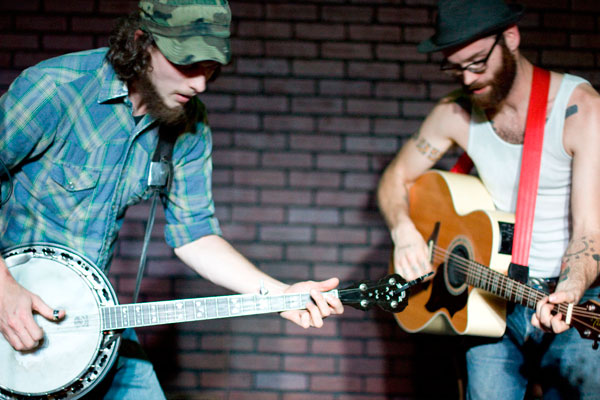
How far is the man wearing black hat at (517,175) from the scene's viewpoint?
1.90m

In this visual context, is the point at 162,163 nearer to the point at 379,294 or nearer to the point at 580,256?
the point at 379,294

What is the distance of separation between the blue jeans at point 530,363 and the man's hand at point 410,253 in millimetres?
387

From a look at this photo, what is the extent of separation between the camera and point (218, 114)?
3385mm

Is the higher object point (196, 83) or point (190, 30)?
point (190, 30)

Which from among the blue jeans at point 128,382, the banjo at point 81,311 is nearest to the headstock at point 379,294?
the banjo at point 81,311

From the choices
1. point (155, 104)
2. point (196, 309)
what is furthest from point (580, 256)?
point (155, 104)

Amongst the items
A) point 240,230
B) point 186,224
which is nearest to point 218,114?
point 240,230

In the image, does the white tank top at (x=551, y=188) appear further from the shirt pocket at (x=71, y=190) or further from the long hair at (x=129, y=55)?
the shirt pocket at (x=71, y=190)

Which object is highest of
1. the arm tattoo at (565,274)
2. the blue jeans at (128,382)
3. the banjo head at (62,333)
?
the arm tattoo at (565,274)

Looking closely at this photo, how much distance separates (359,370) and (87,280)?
82.2 inches

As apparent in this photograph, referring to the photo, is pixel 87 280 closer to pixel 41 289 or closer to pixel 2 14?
pixel 41 289

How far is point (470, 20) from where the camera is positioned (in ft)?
6.95

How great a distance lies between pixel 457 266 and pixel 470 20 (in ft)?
3.17

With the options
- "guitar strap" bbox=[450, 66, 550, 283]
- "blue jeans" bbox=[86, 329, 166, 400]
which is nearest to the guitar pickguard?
"guitar strap" bbox=[450, 66, 550, 283]
